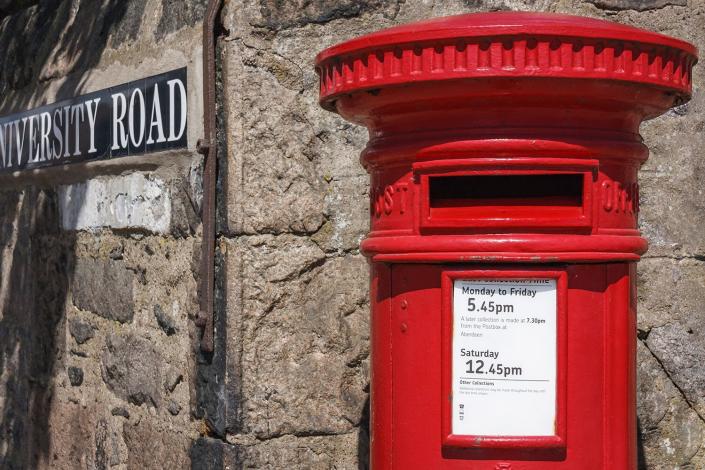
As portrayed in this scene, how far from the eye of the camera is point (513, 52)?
2.00 metres

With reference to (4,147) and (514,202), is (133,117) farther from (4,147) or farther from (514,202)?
(514,202)

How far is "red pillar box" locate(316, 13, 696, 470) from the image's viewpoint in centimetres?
205

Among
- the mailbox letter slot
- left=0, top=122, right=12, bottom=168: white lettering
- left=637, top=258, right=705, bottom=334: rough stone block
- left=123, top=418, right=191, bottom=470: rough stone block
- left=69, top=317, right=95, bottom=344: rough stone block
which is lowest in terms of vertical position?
left=123, top=418, right=191, bottom=470: rough stone block

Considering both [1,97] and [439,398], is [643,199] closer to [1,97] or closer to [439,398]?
[439,398]

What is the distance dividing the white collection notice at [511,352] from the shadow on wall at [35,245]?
2.37 meters

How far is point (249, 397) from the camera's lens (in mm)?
3252

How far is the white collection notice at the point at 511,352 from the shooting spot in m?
2.12

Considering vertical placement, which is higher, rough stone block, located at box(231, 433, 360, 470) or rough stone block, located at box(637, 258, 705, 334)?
rough stone block, located at box(637, 258, 705, 334)

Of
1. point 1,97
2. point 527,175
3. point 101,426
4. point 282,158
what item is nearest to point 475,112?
point 527,175

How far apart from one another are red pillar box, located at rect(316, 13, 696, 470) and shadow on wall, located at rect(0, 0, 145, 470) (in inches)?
87.2

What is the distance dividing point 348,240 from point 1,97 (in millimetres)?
2599

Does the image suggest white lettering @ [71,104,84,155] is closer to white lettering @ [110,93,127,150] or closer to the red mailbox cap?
white lettering @ [110,93,127,150]

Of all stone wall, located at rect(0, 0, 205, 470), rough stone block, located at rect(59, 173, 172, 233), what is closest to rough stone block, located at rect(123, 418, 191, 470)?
stone wall, located at rect(0, 0, 205, 470)

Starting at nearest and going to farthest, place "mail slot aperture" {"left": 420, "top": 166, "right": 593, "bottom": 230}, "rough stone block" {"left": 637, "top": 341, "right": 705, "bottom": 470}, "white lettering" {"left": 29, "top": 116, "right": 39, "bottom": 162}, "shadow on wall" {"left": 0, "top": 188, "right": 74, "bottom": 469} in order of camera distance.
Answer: "mail slot aperture" {"left": 420, "top": 166, "right": 593, "bottom": 230} < "rough stone block" {"left": 637, "top": 341, "right": 705, "bottom": 470} < "shadow on wall" {"left": 0, "top": 188, "right": 74, "bottom": 469} < "white lettering" {"left": 29, "top": 116, "right": 39, "bottom": 162}
